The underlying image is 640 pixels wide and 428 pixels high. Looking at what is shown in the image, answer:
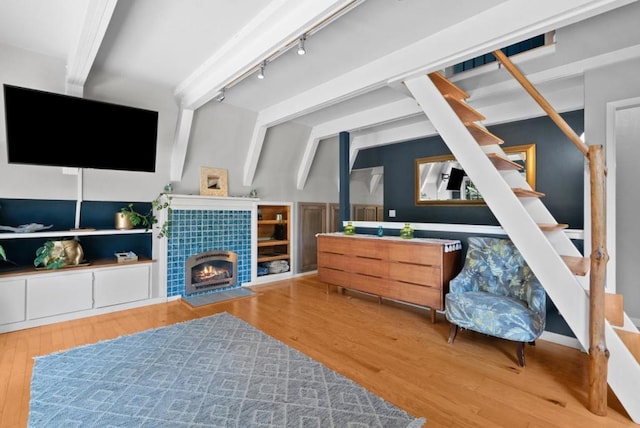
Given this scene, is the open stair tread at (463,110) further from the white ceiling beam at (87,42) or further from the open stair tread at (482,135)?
the white ceiling beam at (87,42)

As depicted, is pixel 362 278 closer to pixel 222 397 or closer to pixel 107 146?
pixel 222 397

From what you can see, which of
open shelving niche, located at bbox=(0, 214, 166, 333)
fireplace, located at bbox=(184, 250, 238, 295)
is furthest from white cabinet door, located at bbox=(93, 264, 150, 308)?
fireplace, located at bbox=(184, 250, 238, 295)

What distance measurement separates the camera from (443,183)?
4.77m

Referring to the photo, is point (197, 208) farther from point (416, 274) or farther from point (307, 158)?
point (416, 274)

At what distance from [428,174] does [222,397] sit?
4.21 m

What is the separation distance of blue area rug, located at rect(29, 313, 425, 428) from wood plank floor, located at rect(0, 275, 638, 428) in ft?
0.51

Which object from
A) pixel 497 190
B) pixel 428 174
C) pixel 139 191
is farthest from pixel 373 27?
pixel 139 191

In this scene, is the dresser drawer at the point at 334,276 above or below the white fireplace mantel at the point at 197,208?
below

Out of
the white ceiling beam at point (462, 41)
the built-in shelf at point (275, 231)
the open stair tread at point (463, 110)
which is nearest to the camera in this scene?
the white ceiling beam at point (462, 41)

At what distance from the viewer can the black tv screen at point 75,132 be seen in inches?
118

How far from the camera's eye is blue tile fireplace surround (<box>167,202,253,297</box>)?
4422mm

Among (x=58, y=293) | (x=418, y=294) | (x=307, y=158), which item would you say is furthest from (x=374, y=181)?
(x=58, y=293)

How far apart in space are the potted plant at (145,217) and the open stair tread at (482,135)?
387 cm

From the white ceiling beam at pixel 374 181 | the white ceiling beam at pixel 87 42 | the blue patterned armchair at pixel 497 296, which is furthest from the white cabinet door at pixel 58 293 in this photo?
the white ceiling beam at pixel 374 181
